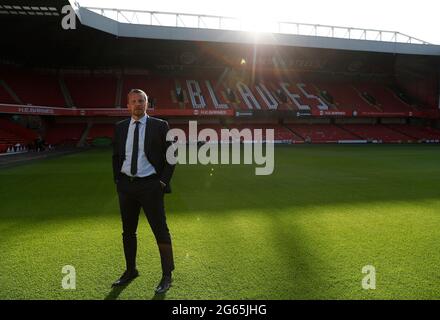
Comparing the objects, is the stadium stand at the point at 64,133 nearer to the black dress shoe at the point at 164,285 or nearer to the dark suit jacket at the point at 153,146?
the dark suit jacket at the point at 153,146

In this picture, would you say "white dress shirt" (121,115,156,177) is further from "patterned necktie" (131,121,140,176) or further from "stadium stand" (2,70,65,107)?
"stadium stand" (2,70,65,107)

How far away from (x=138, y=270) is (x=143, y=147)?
149cm

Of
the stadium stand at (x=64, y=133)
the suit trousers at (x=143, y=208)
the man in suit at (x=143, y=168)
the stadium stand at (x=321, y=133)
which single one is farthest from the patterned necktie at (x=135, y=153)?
the stadium stand at (x=321, y=133)

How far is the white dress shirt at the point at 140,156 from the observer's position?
346cm

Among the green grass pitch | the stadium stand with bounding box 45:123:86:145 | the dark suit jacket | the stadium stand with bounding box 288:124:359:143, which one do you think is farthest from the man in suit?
the stadium stand with bounding box 288:124:359:143

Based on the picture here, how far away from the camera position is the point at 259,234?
17.6 ft

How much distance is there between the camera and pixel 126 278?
3670 mm

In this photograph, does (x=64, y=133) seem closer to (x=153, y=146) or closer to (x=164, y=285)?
(x=153, y=146)

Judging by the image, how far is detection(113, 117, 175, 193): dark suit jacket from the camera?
11.4ft

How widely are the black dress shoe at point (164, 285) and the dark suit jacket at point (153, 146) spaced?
0.91 meters

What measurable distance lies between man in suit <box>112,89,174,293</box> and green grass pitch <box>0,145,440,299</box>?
19.9 inches

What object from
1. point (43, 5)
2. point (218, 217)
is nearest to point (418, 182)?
point (218, 217)

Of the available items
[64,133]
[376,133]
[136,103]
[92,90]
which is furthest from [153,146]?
[376,133]

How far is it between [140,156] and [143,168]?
124 mm
